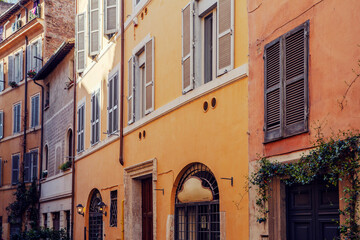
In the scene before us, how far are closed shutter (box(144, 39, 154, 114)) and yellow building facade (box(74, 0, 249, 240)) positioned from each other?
0.07 feet

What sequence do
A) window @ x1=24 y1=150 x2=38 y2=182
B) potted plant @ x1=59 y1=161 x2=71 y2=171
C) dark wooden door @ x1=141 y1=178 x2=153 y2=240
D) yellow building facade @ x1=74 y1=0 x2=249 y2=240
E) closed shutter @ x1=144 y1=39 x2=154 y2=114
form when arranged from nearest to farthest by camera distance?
1. yellow building facade @ x1=74 y1=0 x2=249 y2=240
2. closed shutter @ x1=144 y1=39 x2=154 y2=114
3. dark wooden door @ x1=141 y1=178 x2=153 y2=240
4. potted plant @ x1=59 y1=161 x2=71 y2=171
5. window @ x1=24 y1=150 x2=38 y2=182

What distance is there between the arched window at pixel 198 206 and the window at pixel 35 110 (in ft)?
56.8

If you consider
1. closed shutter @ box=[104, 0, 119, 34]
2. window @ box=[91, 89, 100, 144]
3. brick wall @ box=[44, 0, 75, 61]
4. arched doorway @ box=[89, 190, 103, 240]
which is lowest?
arched doorway @ box=[89, 190, 103, 240]

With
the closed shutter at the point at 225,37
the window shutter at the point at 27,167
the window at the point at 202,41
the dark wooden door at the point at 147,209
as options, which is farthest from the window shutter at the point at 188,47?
the window shutter at the point at 27,167

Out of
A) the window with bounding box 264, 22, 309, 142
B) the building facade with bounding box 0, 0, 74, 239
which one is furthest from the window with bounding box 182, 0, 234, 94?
the building facade with bounding box 0, 0, 74, 239

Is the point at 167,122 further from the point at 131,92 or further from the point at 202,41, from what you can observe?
the point at 131,92

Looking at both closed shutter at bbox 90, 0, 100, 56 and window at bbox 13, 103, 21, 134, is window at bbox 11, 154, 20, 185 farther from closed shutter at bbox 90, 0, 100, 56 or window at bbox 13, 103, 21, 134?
closed shutter at bbox 90, 0, 100, 56

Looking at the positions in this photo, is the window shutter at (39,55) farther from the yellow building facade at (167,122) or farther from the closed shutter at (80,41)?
the yellow building facade at (167,122)

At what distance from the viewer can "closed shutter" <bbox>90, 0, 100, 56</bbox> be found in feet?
57.3

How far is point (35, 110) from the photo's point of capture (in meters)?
27.6

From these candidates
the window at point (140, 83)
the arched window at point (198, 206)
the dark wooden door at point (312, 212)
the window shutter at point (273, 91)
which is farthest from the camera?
the window at point (140, 83)

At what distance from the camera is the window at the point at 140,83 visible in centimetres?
1292

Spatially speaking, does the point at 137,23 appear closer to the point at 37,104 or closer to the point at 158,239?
the point at 158,239

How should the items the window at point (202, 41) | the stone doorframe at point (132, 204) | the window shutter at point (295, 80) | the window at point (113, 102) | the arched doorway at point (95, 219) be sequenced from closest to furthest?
the window shutter at point (295, 80)
the window at point (202, 41)
the stone doorframe at point (132, 204)
the window at point (113, 102)
the arched doorway at point (95, 219)
